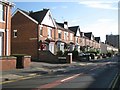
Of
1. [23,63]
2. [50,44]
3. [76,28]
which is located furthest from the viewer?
[76,28]

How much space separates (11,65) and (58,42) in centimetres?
3027

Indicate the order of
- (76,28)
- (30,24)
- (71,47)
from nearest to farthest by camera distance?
(30,24) → (71,47) → (76,28)

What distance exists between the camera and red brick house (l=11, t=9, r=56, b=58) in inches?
1848

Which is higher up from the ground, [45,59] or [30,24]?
[30,24]

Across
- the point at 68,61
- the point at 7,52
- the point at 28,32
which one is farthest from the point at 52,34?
the point at 7,52

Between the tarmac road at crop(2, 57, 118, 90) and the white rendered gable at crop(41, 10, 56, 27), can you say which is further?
the white rendered gable at crop(41, 10, 56, 27)

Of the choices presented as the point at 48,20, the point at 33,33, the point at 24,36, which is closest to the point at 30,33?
the point at 33,33

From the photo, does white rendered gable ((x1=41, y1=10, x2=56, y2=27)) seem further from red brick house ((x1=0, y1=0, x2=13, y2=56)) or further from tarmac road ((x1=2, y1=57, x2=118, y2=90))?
tarmac road ((x1=2, y1=57, x2=118, y2=90))

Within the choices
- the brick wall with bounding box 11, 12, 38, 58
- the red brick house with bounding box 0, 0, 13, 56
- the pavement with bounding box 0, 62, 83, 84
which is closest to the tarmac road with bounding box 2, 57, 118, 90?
the pavement with bounding box 0, 62, 83, 84

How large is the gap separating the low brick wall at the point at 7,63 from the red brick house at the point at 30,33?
18.9 m

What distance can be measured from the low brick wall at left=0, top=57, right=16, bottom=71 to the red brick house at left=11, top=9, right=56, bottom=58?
18.9m

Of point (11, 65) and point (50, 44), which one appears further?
point (50, 44)

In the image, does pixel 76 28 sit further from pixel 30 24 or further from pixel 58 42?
pixel 30 24

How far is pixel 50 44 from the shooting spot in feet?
169
